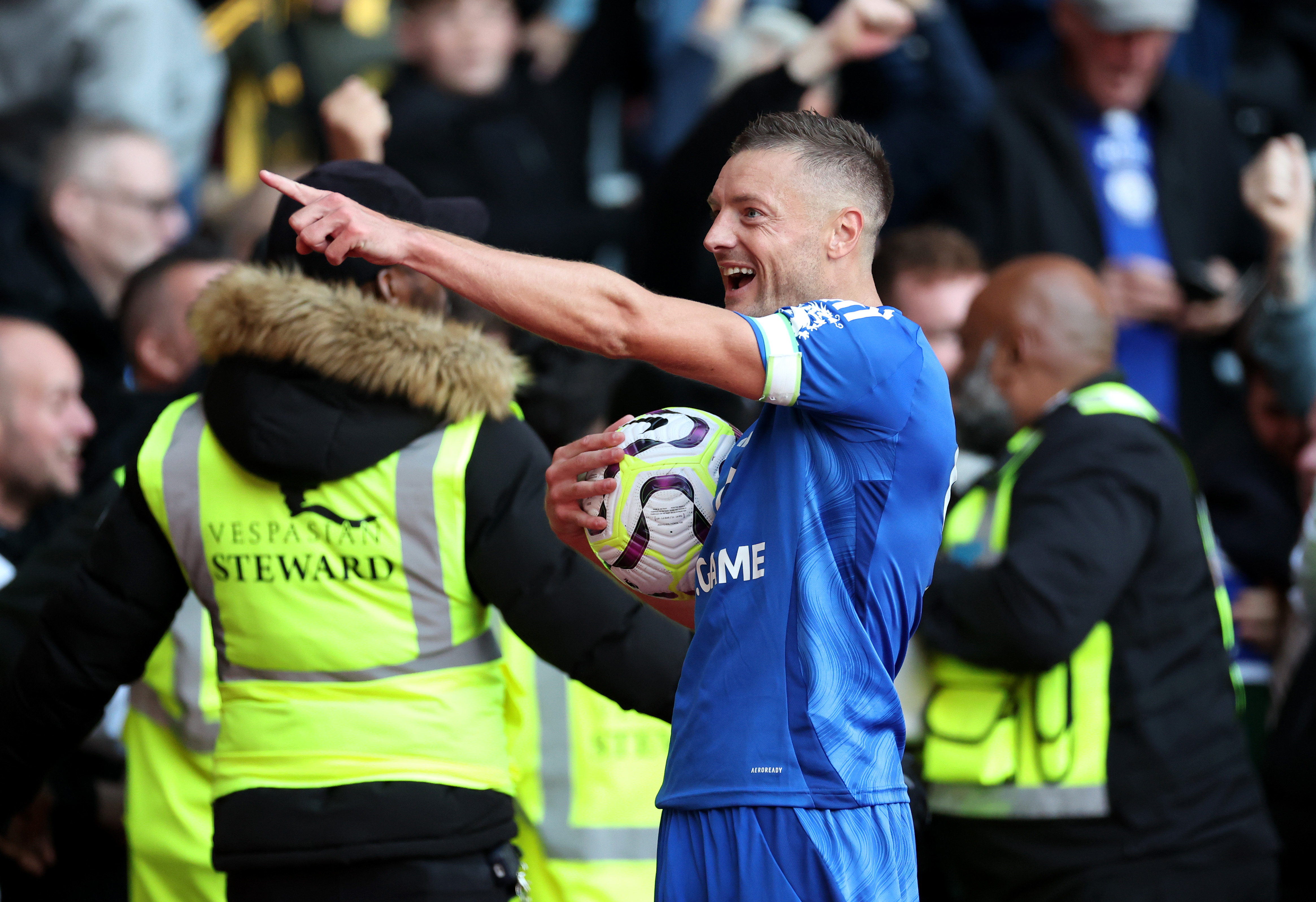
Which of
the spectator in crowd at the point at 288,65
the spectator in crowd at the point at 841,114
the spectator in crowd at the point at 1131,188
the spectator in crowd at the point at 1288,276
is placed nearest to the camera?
the spectator in crowd at the point at 841,114

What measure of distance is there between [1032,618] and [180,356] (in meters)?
3.14

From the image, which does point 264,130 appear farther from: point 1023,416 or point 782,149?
point 782,149

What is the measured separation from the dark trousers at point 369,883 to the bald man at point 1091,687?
1.88 metres

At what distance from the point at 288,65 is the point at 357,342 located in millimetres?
6305

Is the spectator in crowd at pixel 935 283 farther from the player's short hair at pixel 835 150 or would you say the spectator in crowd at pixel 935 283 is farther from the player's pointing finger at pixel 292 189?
the player's pointing finger at pixel 292 189

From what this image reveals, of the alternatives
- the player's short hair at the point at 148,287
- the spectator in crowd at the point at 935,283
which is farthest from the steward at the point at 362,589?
the spectator in crowd at the point at 935,283

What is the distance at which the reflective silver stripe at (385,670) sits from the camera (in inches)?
133

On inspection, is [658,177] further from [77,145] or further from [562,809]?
[562,809]

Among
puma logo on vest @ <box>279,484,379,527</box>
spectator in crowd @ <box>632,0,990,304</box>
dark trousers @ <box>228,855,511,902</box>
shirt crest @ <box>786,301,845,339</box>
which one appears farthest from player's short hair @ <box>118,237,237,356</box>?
shirt crest @ <box>786,301,845,339</box>

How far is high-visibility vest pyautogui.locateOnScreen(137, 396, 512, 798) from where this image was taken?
11.1ft

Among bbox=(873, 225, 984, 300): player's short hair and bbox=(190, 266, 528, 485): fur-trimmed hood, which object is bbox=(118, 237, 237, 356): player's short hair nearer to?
bbox=(190, 266, 528, 485): fur-trimmed hood

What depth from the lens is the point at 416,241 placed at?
8.54 feet

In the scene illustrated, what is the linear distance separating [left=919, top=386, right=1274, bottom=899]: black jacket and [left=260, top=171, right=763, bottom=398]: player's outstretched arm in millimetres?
2165

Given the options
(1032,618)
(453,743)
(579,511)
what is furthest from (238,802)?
(1032,618)
